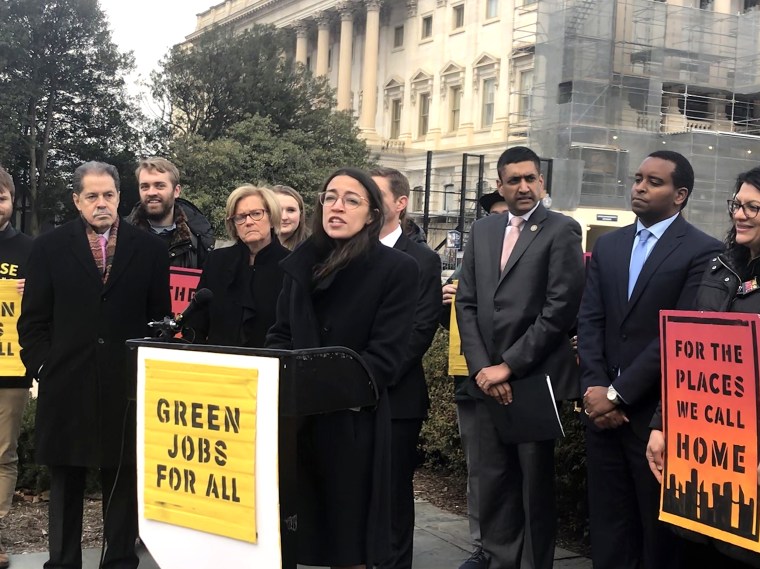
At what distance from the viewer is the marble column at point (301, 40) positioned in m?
79.6

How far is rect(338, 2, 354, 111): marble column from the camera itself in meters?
74.6

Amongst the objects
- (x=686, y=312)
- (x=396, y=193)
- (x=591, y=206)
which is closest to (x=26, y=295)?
(x=396, y=193)

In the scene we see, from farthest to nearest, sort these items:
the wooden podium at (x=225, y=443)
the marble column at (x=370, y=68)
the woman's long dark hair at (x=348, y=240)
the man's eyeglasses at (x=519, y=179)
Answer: the marble column at (x=370, y=68)
the man's eyeglasses at (x=519, y=179)
the woman's long dark hair at (x=348, y=240)
the wooden podium at (x=225, y=443)

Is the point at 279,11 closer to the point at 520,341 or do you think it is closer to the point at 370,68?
the point at 370,68

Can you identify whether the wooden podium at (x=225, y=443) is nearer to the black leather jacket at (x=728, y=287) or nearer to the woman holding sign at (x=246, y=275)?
the black leather jacket at (x=728, y=287)

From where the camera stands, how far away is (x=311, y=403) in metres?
3.26

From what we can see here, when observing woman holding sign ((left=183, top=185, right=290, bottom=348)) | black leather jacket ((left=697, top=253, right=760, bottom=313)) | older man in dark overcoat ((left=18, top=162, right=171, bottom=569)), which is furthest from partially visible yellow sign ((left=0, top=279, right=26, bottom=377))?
black leather jacket ((left=697, top=253, right=760, bottom=313))

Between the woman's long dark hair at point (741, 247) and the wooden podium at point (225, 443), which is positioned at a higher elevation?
the woman's long dark hair at point (741, 247)

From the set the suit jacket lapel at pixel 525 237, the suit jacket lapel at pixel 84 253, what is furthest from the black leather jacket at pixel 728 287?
the suit jacket lapel at pixel 84 253

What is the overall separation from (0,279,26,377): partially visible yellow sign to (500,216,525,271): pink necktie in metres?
2.76

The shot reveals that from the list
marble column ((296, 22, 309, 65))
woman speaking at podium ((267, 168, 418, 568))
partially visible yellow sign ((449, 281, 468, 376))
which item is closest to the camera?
woman speaking at podium ((267, 168, 418, 568))

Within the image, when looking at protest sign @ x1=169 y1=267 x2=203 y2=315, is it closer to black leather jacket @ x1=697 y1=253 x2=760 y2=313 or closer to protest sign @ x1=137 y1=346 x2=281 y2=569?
protest sign @ x1=137 y1=346 x2=281 y2=569

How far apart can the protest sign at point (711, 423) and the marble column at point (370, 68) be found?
2700 inches

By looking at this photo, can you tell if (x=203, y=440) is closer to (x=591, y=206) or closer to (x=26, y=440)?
(x=26, y=440)
